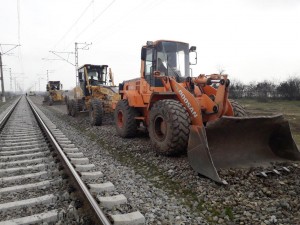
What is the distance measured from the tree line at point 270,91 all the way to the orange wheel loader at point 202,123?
86.6ft

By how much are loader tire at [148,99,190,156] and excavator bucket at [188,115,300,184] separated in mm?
419

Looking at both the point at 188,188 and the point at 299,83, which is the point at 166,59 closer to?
the point at 188,188

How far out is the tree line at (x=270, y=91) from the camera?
33.2 m

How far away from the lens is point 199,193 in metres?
4.65

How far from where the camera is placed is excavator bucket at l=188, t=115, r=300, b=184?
17.5ft

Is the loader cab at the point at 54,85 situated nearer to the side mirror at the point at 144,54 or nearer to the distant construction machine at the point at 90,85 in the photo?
the distant construction machine at the point at 90,85

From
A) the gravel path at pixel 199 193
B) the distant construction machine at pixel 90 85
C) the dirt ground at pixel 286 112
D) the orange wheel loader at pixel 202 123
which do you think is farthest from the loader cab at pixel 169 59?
the distant construction machine at pixel 90 85

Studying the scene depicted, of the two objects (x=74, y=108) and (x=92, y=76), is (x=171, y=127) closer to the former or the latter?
(x=92, y=76)

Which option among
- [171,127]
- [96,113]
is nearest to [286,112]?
[96,113]

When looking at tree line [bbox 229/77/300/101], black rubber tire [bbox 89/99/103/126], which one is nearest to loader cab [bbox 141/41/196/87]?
black rubber tire [bbox 89/99/103/126]

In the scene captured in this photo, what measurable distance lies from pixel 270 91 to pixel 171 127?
3124cm

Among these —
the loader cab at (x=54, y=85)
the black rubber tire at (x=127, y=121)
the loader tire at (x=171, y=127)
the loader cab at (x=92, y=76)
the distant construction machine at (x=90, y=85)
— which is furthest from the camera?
the loader cab at (x=54, y=85)

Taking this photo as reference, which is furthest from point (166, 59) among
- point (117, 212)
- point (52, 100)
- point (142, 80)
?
point (52, 100)

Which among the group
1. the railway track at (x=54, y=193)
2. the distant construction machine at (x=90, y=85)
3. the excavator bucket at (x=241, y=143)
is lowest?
the railway track at (x=54, y=193)
